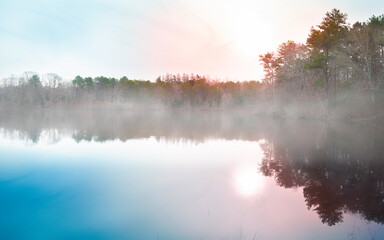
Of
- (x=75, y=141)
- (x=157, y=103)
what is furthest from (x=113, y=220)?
(x=157, y=103)

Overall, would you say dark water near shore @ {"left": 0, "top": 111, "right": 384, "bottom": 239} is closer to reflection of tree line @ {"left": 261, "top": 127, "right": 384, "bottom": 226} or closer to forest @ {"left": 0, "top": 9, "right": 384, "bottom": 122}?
reflection of tree line @ {"left": 261, "top": 127, "right": 384, "bottom": 226}

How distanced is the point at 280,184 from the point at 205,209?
2.91 m

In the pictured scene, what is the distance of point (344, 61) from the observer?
25172mm

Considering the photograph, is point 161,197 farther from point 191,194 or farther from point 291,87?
point 291,87

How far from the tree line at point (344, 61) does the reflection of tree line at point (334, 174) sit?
1454 cm

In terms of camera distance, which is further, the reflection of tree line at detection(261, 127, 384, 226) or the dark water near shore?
the reflection of tree line at detection(261, 127, 384, 226)

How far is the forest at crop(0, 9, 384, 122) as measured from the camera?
83.6ft

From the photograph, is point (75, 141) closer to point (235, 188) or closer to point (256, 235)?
point (235, 188)

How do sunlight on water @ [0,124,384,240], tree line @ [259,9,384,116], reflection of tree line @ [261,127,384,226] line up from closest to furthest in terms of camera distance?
sunlight on water @ [0,124,384,240] → reflection of tree line @ [261,127,384,226] → tree line @ [259,9,384,116]

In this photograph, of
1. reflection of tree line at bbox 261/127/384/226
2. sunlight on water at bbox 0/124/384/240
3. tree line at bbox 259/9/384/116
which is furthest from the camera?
tree line at bbox 259/9/384/116

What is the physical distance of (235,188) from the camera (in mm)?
7336

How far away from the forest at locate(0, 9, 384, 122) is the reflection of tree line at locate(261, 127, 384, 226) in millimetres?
15113

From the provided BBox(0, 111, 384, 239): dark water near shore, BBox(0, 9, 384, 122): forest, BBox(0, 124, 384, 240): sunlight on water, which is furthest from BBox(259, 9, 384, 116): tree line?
BBox(0, 124, 384, 240): sunlight on water

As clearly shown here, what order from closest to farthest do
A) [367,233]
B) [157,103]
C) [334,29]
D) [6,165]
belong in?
[367,233] → [6,165] → [334,29] → [157,103]
